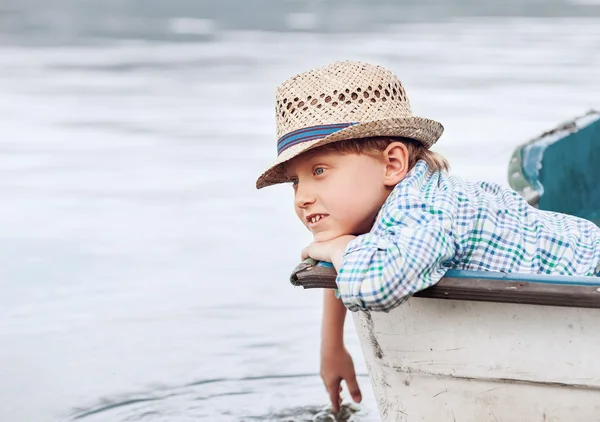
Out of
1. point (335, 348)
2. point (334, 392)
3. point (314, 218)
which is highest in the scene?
point (314, 218)

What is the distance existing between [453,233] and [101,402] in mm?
1757

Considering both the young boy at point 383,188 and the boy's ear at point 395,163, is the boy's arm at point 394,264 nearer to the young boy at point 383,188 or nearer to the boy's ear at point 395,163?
the young boy at point 383,188

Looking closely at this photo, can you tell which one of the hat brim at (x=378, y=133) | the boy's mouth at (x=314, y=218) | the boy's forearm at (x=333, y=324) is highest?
the hat brim at (x=378, y=133)

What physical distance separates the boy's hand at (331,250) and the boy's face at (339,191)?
28 millimetres

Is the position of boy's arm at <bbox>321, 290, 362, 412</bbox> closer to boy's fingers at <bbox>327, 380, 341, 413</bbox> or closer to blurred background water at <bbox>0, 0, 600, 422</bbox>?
boy's fingers at <bbox>327, 380, 341, 413</bbox>

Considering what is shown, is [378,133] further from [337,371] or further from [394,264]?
[337,371]

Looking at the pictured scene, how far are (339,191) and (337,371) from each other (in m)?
0.88

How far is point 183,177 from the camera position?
7.11 m

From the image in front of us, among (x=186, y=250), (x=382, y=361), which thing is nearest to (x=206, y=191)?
(x=186, y=250)

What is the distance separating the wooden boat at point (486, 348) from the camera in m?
2.28

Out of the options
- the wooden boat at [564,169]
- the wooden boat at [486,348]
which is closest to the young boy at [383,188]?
the wooden boat at [486,348]

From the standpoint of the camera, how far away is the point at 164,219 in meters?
6.01

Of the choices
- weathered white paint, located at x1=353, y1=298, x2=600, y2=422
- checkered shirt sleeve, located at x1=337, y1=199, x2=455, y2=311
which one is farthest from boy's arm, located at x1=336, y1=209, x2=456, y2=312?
weathered white paint, located at x1=353, y1=298, x2=600, y2=422

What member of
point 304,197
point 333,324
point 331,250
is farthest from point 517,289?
point 333,324
